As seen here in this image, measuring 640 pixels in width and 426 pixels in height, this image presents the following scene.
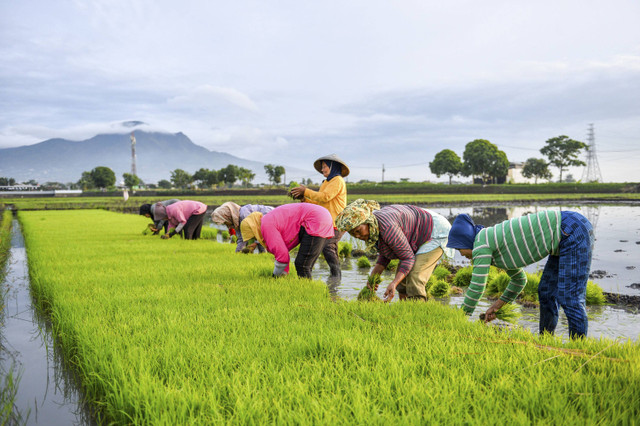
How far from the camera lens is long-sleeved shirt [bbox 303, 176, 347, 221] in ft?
17.2

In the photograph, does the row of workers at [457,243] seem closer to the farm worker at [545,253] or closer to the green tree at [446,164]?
the farm worker at [545,253]

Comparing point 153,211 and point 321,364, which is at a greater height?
point 153,211

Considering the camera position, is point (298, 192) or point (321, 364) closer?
point (321, 364)

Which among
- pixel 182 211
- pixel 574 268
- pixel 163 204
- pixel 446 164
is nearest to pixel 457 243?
pixel 574 268

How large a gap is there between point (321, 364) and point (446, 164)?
7728 centimetres

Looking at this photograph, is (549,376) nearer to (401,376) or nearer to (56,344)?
(401,376)

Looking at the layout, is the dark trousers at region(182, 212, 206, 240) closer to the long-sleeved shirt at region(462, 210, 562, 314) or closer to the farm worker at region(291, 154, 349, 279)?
the farm worker at region(291, 154, 349, 279)

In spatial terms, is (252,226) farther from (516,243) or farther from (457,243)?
(516,243)

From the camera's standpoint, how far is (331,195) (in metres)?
5.25

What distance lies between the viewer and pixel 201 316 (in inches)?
135

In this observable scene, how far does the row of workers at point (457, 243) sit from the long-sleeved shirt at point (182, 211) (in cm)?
Result: 508

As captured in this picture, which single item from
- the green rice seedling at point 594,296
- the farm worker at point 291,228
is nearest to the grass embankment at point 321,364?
the farm worker at point 291,228

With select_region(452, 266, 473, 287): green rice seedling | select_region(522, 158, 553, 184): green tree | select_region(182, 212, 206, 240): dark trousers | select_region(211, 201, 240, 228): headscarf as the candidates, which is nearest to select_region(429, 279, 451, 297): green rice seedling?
select_region(452, 266, 473, 287): green rice seedling

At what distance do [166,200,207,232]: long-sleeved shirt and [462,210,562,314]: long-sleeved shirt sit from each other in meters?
7.42
